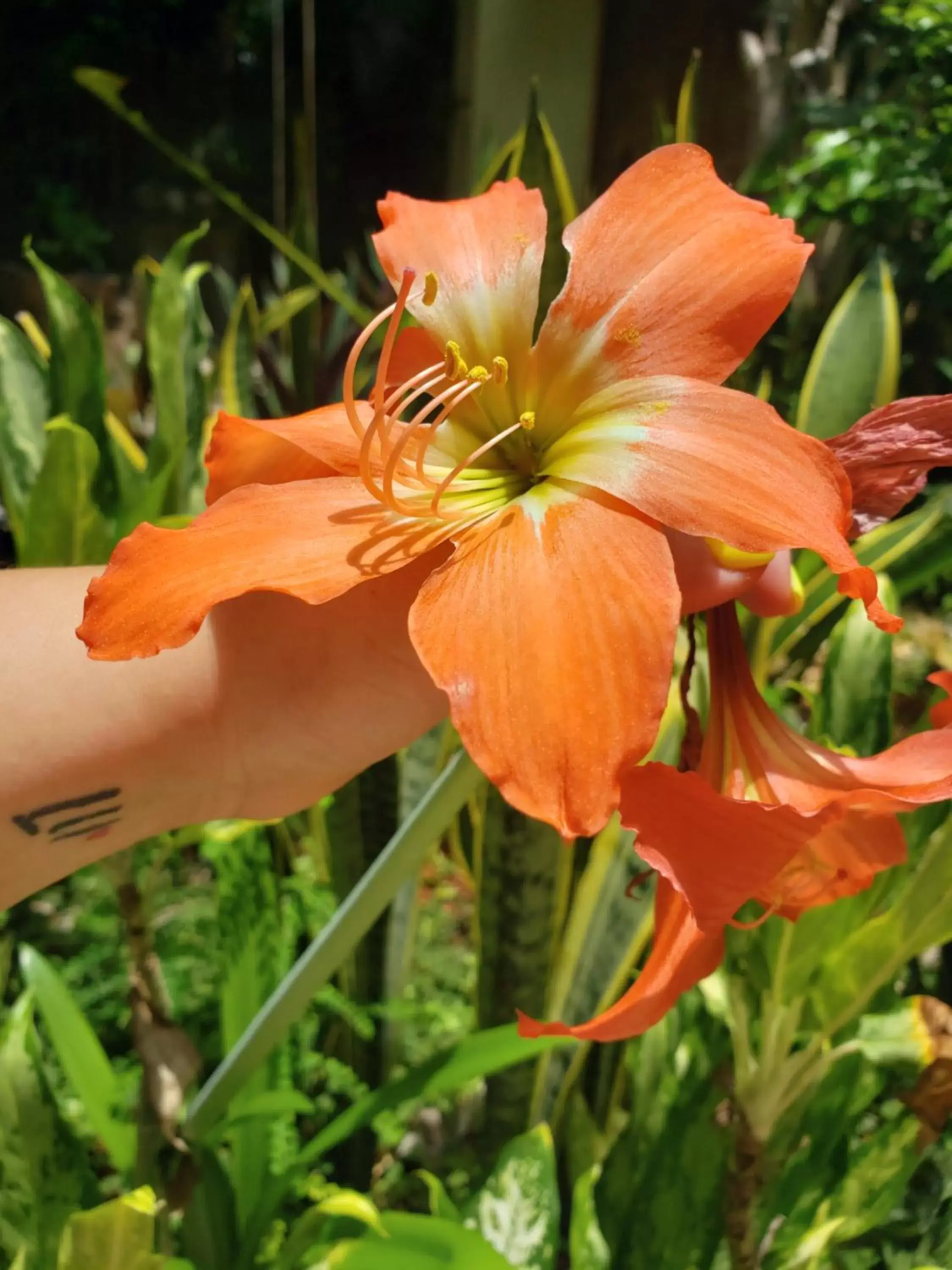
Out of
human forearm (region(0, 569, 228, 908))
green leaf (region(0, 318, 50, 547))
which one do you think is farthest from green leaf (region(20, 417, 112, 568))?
human forearm (region(0, 569, 228, 908))

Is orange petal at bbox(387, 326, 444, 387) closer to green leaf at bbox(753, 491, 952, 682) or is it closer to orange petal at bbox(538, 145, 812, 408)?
orange petal at bbox(538, 145, 812, 408)

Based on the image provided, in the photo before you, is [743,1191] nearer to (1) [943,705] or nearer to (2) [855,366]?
(1) [943,705]

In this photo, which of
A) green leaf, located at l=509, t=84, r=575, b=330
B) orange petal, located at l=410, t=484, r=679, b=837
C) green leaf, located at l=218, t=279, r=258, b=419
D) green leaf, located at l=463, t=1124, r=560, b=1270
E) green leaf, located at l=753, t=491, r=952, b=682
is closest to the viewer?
orange petal, located at l=410, t=484, r=679, b=837

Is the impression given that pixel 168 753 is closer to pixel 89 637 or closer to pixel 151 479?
pixel 89 637

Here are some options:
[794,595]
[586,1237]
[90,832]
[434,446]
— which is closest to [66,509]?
[90,832]

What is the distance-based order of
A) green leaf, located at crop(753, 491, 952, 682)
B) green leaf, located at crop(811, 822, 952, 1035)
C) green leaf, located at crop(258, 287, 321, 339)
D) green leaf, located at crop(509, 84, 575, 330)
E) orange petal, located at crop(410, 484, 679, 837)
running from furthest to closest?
green leaf, located at crop(258, 287, 321, 339) < green leaf, located at crop(753, 491, 952, 682) < green leaf, located at crop(509, 84, 575, 330) < green leaf, located at crop(811, 822, 952, 1035) < orange petal, located at crop(410, 484, 679, 837)

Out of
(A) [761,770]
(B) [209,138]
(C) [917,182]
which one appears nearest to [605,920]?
(A) [761,770]

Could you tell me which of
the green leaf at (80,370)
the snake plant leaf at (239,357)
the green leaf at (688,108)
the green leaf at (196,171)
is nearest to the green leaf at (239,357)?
the snake plant leaf at (239,357)

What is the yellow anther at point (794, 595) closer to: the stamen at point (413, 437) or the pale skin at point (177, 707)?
the pale skin at point (177, 707)
